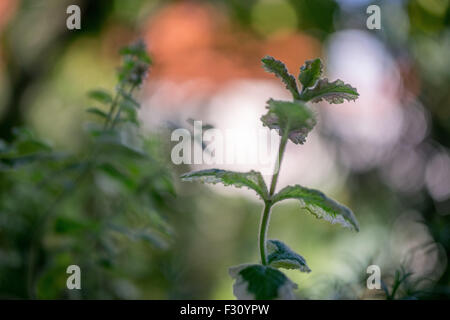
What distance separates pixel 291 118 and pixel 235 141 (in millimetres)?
632

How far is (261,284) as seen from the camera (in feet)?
1.21

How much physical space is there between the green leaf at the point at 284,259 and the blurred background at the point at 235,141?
6.6 inches

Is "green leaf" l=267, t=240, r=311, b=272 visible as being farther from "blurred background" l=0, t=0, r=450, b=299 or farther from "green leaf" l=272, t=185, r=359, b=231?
"blurred background" l=0, t=0, r=450, b=299

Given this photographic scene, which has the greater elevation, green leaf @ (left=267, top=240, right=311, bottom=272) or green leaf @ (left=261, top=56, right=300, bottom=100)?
green leaf @ (left=261, top=56, right=300, bottom=100)

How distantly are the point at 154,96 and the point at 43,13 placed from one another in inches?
24.3

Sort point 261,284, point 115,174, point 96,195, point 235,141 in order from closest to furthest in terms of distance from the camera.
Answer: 1. point 261,284
2. point 115,174
3. point 96,195
4. point 235,141

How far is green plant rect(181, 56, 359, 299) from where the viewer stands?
1.22 feet

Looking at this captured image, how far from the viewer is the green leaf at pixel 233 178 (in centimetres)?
39

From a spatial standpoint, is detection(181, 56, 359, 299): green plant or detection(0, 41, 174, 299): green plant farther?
detection(0, 41, 174, 299): green plant

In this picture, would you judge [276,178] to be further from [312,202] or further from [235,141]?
[235,141]

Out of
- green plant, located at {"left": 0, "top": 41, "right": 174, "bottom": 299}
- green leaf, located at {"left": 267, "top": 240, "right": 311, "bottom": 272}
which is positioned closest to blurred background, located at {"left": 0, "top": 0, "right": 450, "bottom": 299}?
green plant, located at {"left": 0, "top": 41, "right": 174, "bottom": 299}

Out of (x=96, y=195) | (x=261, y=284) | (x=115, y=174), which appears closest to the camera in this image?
(x=261, y=284)

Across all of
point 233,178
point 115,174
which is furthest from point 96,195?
point 233,178

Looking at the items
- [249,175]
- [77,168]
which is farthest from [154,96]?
[249,175]
